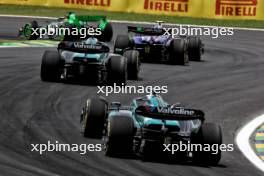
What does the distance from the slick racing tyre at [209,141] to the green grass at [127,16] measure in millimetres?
28440

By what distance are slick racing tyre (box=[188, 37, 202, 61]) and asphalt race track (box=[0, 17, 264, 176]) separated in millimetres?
326

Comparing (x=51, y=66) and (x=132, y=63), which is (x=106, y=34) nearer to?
(x=132, y=63)

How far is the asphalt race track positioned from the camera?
15.3 metres

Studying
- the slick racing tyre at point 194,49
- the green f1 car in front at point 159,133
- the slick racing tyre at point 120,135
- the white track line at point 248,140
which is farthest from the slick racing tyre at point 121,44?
the slick racing tyre at point 120,135

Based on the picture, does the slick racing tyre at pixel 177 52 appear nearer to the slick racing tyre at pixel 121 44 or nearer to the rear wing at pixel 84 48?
the slick racing tyre at pixel 121 44

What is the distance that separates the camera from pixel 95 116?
17.0 metres

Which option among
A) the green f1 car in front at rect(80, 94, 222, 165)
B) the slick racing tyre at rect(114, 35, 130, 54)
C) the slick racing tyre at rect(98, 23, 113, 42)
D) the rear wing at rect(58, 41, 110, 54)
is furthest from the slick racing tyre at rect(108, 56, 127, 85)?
the slick racing tyre at rect(98, 23, 113, 42)

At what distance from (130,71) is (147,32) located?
441 cm

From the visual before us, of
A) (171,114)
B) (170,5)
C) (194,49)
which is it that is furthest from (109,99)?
(170,5)

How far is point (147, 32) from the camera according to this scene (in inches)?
1208

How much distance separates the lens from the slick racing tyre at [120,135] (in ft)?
51.4

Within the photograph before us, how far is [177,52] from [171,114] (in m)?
14.6

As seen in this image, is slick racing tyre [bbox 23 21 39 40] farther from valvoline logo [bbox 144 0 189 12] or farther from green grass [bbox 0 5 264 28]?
valvoline logo [bbox 144 0 189 12]

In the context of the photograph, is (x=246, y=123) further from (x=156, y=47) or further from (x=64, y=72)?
(x=156, y=47)
